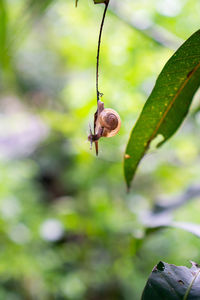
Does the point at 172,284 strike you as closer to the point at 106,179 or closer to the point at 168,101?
the point at 168,101

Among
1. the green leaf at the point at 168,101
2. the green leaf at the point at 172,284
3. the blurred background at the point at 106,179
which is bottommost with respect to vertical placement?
the blurred background at the point at 106,179

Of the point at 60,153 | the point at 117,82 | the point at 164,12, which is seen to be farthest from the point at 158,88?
the point at 60,153

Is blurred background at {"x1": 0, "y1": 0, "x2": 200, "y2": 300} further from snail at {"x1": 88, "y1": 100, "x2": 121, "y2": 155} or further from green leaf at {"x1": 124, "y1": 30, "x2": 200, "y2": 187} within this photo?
snail at {"x1": 88, "y1": 100, "x2": 121, "y2": 155}

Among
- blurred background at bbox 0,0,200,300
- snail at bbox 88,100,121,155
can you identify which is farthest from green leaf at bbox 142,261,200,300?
blurred background at bbox 0,0,200,300

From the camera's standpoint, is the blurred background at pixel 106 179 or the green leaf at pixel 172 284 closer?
the green leaf at pixel 172 284

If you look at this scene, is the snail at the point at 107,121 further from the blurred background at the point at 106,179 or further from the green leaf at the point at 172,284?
the blurred background at the point at 106,179

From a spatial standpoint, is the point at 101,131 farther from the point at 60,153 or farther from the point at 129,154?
the point at 60,153

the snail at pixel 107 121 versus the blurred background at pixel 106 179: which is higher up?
the snail at pixel 107 121

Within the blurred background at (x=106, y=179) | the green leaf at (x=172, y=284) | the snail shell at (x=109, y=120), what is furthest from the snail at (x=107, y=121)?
the blurred background at (x=106, y=179)
